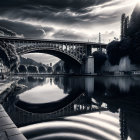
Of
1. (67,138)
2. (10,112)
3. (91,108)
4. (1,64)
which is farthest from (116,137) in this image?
(1,64)

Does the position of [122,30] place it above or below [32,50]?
above

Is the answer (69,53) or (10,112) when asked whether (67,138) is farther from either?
(69,53)

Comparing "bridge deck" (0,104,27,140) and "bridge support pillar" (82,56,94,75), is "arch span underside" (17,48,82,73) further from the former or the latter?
"bridge deck" (0,104,27,140)

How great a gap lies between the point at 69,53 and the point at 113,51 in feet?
67.6

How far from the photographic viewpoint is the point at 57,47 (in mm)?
74312

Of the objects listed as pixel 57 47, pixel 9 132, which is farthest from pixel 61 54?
pixel 9 132

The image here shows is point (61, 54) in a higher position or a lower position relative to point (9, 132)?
higher

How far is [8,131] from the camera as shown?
17.5ft

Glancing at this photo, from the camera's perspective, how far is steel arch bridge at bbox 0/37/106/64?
66.1m

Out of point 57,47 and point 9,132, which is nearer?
point 9,132

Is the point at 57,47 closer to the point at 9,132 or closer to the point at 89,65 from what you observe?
the point at 89,65

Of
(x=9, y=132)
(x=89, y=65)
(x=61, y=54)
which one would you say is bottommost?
(x=9, y=132)

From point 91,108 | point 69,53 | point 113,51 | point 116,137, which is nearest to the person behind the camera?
point 116,137

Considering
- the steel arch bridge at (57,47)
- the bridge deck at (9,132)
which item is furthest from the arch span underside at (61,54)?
the bridge deck at (9,132)
